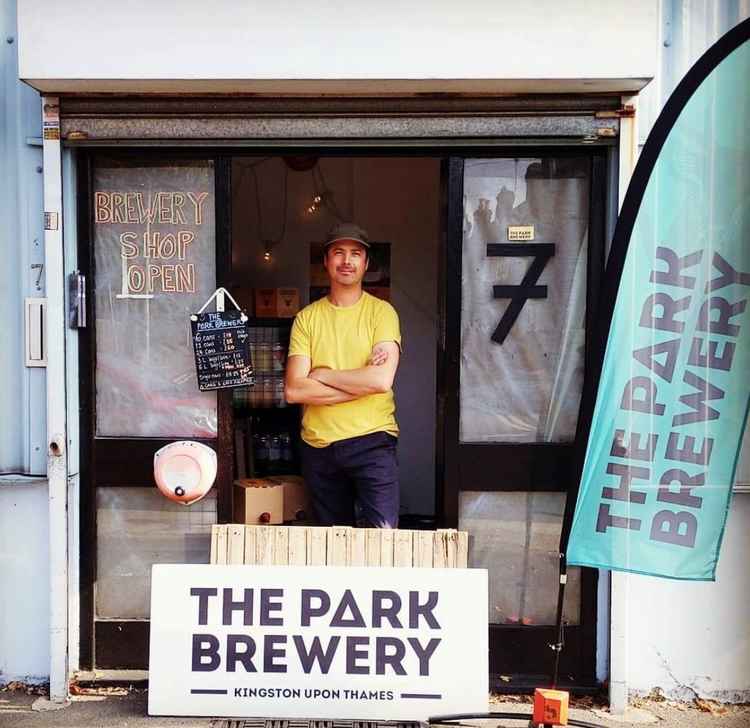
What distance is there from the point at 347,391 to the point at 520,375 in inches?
36.0

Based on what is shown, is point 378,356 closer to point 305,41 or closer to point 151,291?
point 151,291

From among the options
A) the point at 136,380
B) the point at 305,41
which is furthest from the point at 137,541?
the point at 305,41

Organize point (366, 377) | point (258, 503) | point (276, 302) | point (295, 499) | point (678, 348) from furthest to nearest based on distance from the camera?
point (276, 302)
point (295, 499)
point (258, 503)
point (366, 377)
point (678, 348)

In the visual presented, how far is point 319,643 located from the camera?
4098 mm

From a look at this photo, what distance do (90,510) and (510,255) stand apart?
102 inches

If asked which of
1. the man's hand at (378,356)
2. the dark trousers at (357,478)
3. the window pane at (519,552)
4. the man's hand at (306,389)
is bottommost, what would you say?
the window pane at (519,552)

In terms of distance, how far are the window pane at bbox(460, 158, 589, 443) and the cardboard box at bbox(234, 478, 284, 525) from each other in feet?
4.90

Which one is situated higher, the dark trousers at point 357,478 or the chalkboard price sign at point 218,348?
the chalkboard price sign at point 218,348

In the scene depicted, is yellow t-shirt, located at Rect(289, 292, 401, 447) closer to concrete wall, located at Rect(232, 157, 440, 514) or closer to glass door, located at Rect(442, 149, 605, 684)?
glass door, located at Rect(442, 149, 605, 684)

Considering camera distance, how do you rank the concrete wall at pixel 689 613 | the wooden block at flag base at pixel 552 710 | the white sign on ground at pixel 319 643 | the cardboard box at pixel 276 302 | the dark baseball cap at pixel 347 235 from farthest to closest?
the cardboard box at pixel 276 302, the dark baseball cap at pixel 347 235, the concrete wall at pixel 689 613, the white sign on ground at pixel 319 643, the wooden block at flag base at pixel 552 710

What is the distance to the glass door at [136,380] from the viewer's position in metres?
4.66

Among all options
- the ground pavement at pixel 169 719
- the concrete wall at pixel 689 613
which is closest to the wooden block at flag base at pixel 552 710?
the ground pavement at pixel 169 719

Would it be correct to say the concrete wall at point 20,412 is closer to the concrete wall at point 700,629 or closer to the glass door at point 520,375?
the glass door at point 520,375

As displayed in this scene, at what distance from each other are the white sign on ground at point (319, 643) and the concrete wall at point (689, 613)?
109 centimetres
